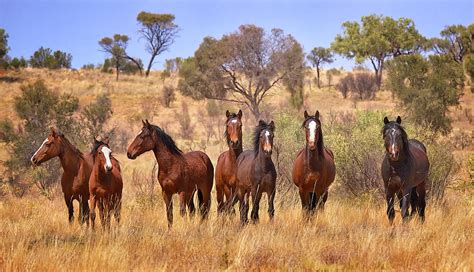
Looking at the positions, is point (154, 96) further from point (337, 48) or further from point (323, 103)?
point (337, 48)

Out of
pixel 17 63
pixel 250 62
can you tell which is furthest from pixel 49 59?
pixel 250 62

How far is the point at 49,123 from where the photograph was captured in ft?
81.4

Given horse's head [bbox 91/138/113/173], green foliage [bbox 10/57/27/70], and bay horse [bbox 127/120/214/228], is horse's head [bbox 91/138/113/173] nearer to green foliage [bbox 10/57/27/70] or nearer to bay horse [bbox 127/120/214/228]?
bay horse [bbox 127/120/214/228]

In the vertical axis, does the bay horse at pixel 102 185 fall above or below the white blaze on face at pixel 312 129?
below

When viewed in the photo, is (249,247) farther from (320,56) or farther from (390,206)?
(320,56)

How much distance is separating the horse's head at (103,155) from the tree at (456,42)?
129 ft

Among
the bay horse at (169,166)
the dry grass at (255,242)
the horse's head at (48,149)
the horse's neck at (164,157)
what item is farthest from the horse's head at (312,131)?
the horse's head at (48,149)

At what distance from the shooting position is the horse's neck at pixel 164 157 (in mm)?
8898

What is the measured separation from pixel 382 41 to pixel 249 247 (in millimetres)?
43149

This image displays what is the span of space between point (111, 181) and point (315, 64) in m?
50.6

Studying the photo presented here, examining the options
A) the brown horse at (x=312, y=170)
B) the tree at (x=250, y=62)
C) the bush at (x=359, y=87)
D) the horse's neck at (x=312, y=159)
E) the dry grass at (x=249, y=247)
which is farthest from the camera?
the bush at (x=359, y=87)

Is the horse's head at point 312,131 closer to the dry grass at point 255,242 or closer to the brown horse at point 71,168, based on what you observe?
the dry grass at point 255,242

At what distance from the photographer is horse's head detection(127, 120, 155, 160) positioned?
8748 mm

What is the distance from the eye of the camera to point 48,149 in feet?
30.2
